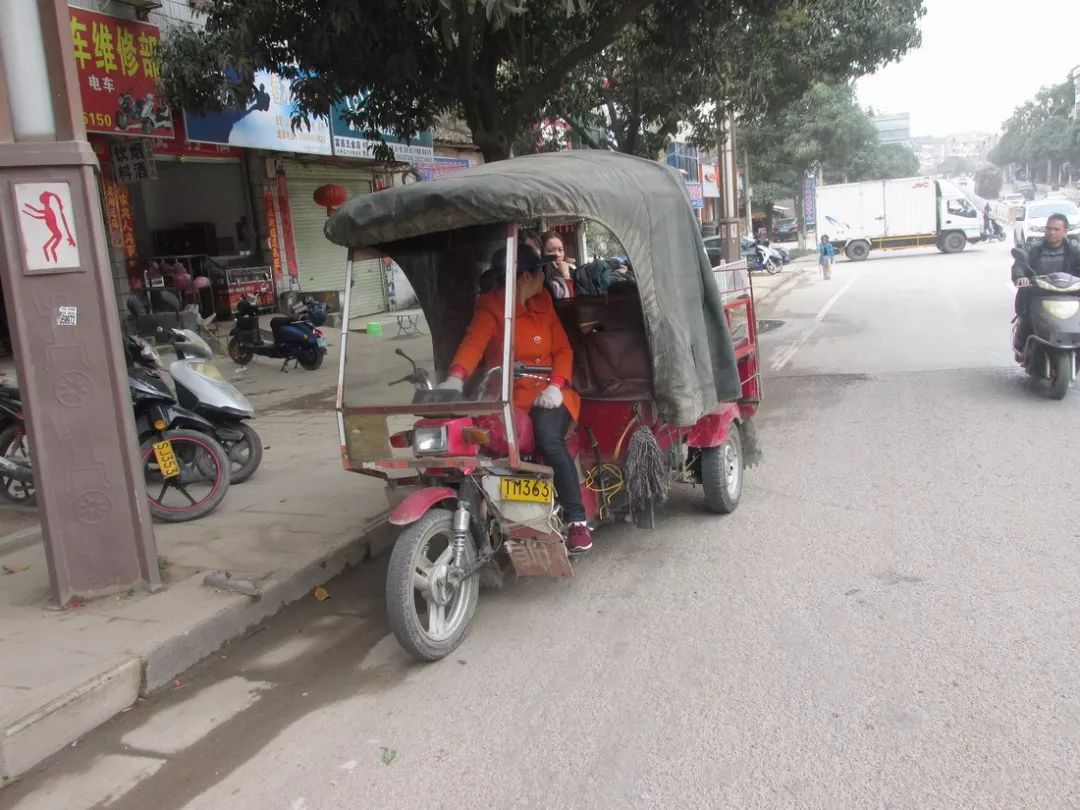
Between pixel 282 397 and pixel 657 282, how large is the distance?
712 cm

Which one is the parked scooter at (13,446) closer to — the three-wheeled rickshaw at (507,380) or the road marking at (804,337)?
the three-wheeled rickshaw at (507,380)

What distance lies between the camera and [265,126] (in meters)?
12.9

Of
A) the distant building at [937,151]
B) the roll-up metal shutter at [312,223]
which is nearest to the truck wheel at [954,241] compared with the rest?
the roll-up metal shutter at [312,223]

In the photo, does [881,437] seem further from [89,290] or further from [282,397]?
[282,397]

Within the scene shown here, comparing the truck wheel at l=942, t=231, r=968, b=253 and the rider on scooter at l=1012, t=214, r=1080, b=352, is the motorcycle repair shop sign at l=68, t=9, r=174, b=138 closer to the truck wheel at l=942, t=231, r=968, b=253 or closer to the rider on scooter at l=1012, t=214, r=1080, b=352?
the rider on scooter at l=1012, t=214, r=1080, b=352

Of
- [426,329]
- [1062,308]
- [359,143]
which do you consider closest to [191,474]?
[426,329]

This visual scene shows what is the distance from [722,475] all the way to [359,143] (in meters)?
11.7

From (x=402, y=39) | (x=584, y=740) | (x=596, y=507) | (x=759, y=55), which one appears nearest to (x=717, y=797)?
(x=584, y=740)

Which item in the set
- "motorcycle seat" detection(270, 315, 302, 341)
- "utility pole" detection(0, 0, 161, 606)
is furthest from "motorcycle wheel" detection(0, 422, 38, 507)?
"motorcycle seat" detection(270, 315, 302, 341)

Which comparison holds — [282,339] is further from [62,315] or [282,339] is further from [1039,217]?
[1039,217]

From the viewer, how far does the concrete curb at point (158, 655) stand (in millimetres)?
3324

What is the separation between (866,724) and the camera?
123 inches

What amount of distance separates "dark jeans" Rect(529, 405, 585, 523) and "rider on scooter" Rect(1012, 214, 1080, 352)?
5794 mm

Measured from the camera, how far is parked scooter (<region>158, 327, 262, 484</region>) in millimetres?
6379
